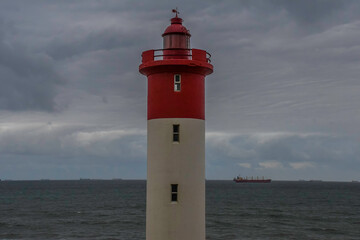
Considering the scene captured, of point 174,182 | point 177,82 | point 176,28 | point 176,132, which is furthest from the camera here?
point 176,28

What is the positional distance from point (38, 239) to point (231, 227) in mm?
23697

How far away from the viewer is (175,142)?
520 inches

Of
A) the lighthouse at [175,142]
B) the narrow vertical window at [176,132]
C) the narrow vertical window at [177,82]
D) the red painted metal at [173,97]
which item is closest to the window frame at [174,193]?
the lighthouse at [175,142]

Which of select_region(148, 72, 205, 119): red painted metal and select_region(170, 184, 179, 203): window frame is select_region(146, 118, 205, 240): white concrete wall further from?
select_region(148, 72, 205, 119): red painted metal

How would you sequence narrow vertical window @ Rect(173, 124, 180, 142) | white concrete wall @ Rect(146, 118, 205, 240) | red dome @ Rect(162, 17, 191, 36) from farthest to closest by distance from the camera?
red dome @ Rect(162, 17, 191, 36), narrow vertical window @ Rect(173, 124, 180, 142), white concrete wall @ Rect(146, 118, 205, 240)

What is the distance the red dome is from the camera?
13.7m

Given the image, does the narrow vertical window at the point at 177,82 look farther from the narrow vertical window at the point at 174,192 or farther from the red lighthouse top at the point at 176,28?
the narrow vertical window at the point at 174,192

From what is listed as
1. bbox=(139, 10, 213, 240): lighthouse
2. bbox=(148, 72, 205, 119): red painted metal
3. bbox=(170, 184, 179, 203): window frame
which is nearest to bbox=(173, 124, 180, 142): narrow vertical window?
bbox=(139, 10, 213, 240): lighthouse

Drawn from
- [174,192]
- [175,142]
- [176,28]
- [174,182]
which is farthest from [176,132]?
[176,28]

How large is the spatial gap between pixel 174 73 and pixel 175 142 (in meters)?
2.07

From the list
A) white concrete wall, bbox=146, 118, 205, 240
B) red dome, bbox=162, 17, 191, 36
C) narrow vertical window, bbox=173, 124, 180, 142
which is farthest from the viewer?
red dome, bbox=162, 17, 191, 36

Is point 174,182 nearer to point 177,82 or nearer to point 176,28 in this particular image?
point 177,82

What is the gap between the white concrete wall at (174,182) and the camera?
13070 mm

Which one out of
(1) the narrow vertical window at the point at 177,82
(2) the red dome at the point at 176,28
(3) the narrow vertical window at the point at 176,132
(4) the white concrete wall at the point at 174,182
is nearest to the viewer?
(4) the white concrete wall at the point at 174,182
